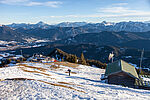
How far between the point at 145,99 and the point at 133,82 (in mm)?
14882

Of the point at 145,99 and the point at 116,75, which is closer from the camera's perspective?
the point at 145,99

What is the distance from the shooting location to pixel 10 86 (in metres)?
21.6

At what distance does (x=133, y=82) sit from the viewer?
36.4 metres

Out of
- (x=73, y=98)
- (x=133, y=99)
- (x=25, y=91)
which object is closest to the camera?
(x=73, y=98)

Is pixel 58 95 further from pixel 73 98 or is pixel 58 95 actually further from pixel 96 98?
pixel 96 98

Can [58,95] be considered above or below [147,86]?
above

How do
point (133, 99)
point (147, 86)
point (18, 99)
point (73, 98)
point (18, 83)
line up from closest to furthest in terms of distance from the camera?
point (18, 99) < point (73, 98) < point (133, 99) < point (18, 83) < point (147, 86)

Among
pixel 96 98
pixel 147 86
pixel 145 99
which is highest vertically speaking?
pixel 96 98

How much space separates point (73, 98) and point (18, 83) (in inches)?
390

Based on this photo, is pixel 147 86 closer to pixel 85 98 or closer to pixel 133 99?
pixel 133 99

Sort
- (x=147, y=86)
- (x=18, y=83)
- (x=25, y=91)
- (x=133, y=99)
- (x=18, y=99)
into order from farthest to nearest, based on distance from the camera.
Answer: (x=147, y=86)
(x=18, y=83)
(x=133, y=99)
(x=25, y=91)
(x=18, y=99)

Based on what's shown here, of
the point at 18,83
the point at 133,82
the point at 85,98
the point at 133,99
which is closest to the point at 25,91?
the point at 18,83

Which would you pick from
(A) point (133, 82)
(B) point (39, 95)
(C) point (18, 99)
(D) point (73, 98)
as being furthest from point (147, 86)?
(C) point (18, 99)

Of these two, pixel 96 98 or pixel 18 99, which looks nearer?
pixel 18 99
